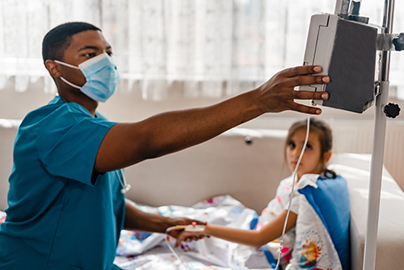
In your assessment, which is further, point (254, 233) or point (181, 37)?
point (181, 37)

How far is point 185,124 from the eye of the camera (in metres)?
0.90

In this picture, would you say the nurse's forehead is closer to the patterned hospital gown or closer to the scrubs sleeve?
the scrubs sleeve

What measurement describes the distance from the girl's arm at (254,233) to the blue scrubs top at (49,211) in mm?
368

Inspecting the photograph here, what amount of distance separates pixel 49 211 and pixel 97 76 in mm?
466

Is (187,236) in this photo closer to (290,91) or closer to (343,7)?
(290,91)

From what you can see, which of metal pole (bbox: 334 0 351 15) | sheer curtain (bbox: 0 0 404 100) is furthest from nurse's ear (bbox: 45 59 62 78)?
sheer curtain (bbox: 0 0 404 100)

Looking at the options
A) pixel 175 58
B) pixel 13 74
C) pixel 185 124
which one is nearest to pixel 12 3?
pixel 13 74

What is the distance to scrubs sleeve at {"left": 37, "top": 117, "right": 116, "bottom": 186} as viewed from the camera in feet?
3.27

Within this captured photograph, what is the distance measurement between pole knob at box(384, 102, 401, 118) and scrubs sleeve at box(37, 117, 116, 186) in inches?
25.0

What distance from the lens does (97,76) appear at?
1.35 meters

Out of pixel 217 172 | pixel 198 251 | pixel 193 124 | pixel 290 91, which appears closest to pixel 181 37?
pixel 217 172

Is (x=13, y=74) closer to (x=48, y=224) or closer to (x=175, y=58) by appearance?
(x=175, y=58)

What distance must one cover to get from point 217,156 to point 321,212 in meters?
0.82

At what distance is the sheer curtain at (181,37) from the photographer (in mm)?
2398
